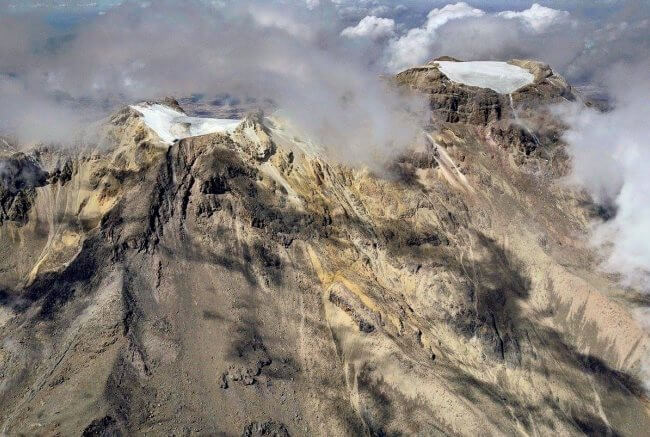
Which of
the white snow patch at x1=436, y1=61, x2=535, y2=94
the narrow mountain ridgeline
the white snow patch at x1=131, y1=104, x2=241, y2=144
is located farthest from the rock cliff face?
the white snow patch at x1=131, y1=104, x2=241, y2=144

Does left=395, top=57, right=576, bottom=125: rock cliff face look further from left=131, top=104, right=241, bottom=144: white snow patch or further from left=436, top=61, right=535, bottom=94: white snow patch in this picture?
left=131, top=104, right=241, bottom=144: white snow patch

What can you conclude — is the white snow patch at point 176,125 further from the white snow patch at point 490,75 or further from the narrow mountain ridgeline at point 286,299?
the white snow patch at point 490,75

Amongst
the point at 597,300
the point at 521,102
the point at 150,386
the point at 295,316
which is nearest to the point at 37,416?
the point at 150,386

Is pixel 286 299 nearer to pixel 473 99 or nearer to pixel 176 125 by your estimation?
pixel 176 125

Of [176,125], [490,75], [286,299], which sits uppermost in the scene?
[176,125]

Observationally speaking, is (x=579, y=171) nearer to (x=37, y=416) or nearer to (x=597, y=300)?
(x=597, y=300)

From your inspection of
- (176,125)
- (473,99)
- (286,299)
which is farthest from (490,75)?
(286,299)

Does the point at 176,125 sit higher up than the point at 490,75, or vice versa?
the point at 176,125
